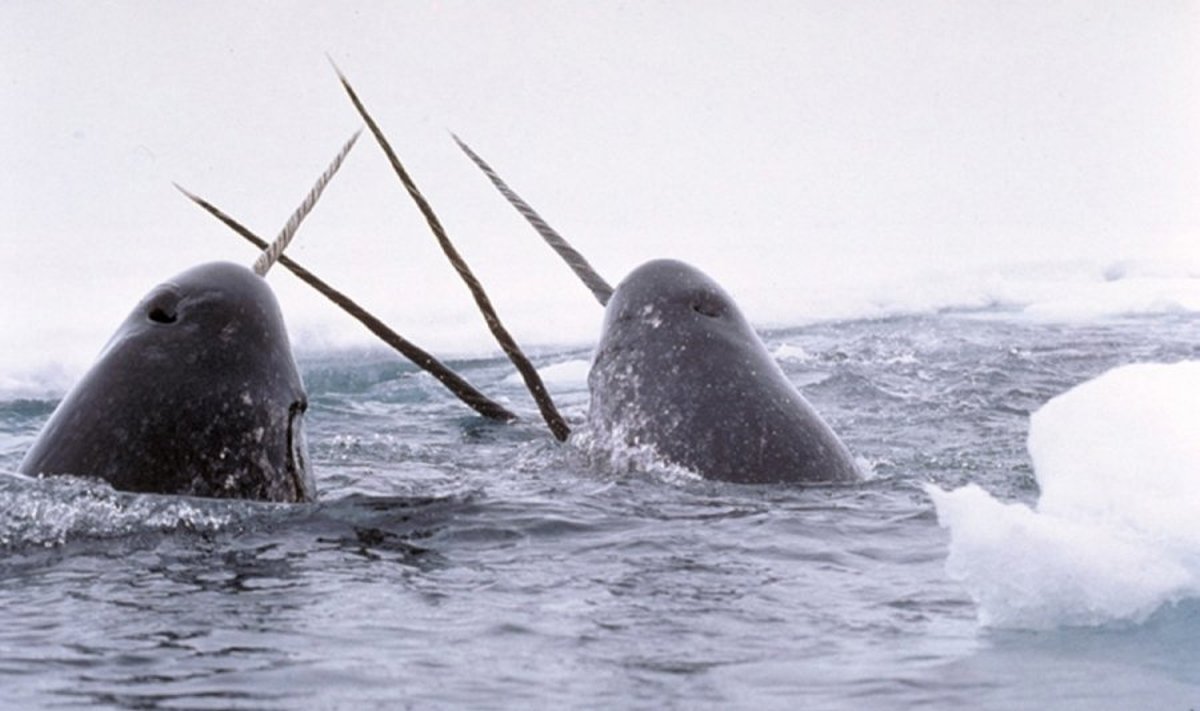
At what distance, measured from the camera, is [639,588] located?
4332 millimetres

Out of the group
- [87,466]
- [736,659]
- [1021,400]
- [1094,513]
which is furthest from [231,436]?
[1021,400]

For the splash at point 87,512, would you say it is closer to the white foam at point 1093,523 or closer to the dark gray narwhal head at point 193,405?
the dark gray narwhal head at point 193,405

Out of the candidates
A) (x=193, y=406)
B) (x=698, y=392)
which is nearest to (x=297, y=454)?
(x=193, y=406)

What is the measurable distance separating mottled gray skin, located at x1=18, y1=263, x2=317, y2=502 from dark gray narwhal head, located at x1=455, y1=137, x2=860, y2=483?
1436 millimetres

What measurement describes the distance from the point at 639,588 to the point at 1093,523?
1333 millimetres

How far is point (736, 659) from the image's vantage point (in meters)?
3.59

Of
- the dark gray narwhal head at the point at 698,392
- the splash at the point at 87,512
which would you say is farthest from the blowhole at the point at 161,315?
the dark gray narwhal head at the point at 698,392

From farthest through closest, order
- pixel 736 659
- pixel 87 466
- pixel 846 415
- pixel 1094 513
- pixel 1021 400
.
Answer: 1. pixel 1021 400
2. pixel 846 415
3. pixel 87 466
4. pixel 1094 513
5. pixel 736 659

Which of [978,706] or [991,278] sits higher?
[991,278]

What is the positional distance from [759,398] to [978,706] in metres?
3.08

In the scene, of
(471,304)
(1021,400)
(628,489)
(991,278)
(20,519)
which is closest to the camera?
(20,519)

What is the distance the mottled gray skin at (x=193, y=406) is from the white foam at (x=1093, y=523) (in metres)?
2.48

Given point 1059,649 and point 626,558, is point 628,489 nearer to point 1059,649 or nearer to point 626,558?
Answer: point 626,558

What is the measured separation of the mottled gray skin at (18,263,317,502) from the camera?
17.4 feet
